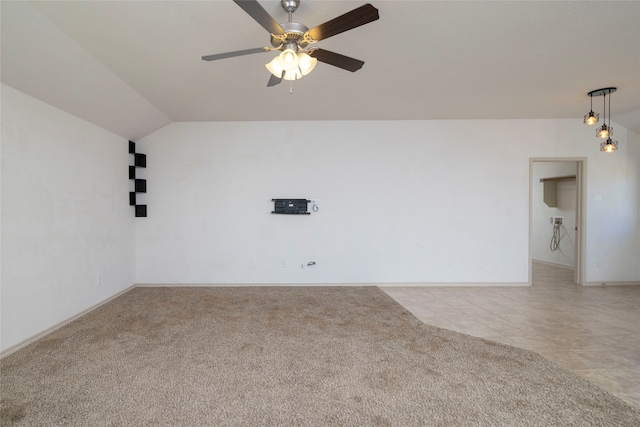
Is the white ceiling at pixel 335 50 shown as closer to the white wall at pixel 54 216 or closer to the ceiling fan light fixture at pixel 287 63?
the white wall at pixel 54 216

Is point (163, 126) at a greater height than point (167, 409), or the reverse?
point (163, 126)

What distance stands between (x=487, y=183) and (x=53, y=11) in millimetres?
5527

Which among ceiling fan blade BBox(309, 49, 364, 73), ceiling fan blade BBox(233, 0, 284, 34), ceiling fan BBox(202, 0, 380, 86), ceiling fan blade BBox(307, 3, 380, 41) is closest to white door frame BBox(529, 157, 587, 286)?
ceiling fan blade BBox(309, 49, 364, 73)

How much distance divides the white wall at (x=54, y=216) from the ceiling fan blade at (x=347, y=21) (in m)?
2.88

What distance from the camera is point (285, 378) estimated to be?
229 cm

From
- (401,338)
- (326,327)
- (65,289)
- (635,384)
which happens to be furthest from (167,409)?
(635,384)

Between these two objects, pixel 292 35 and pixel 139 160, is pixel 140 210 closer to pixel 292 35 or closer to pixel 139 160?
pixel 139 160

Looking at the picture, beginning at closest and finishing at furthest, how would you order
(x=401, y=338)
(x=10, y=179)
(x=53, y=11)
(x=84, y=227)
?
(x=53, y=11)
(x=10, y=179)
(x=401, y=338)
(x=84, y=227)

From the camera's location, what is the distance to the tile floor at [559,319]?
8.08ft

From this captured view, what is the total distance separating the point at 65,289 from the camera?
11.2 feet

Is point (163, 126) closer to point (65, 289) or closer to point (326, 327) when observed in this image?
point (65, 289)

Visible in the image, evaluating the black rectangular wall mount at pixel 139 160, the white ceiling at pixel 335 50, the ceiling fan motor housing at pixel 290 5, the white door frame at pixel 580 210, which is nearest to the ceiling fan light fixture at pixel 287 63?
the ceiling fan motor housing at pixel 290 5

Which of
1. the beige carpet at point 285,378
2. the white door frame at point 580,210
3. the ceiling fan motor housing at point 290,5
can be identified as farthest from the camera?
the white door frame at point 580,210

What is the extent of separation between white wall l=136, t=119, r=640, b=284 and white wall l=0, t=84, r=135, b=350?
84 centimetres
